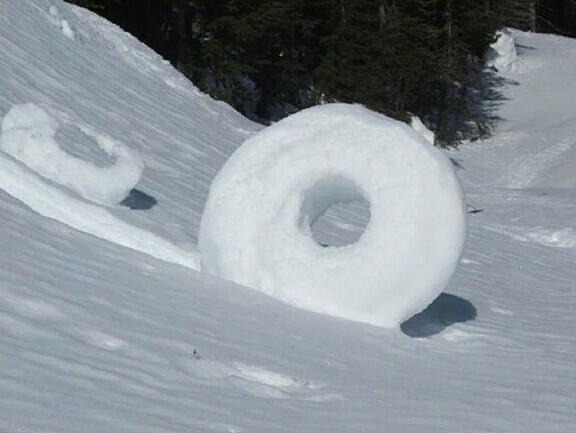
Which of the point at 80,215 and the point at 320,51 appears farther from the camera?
the point at 320,51

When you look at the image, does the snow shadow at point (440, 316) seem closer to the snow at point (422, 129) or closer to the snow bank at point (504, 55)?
the snow at point (422, 129)

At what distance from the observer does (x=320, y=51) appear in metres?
26.4

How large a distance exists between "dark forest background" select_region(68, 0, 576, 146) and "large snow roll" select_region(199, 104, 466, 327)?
14.8m

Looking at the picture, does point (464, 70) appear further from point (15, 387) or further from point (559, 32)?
point (15, 387)

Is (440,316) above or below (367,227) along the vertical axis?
below

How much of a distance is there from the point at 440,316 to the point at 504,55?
83.8 feet

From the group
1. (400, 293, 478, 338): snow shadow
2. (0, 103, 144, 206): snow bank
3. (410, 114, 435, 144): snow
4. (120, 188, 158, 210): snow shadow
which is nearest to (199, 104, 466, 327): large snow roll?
(400, 293, 478, 338): snow shadow

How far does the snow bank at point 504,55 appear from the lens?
31672mm

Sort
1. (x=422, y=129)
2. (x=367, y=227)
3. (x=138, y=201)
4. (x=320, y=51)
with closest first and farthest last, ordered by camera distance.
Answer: (x=367, y=227) < (x=138, y=201) < (x=422, y=129) < (x=320, y=51)

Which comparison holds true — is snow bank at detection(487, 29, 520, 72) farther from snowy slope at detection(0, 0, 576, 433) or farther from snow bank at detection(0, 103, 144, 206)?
snow bank at detection(0, 103, 144, 206)

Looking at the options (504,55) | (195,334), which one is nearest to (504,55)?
(504,55)

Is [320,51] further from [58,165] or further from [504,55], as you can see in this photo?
[58,165]

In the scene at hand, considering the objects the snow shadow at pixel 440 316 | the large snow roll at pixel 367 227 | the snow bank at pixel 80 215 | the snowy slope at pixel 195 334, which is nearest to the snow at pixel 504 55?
the snowy slope at pixel 195 334

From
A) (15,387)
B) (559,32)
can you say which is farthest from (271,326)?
(559,32)
